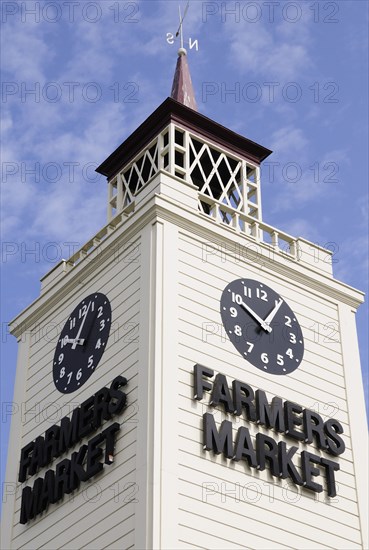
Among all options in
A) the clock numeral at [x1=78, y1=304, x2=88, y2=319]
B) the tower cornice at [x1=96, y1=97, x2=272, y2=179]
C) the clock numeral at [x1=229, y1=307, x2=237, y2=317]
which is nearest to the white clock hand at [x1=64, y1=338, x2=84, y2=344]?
the clock numeral at [x1=78, y1=304, x2=88, y2=319]

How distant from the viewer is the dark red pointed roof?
133 feet

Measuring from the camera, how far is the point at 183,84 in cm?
→ 4125

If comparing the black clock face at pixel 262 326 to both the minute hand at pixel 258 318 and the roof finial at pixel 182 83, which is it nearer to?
the minute hand at pixel 258 318

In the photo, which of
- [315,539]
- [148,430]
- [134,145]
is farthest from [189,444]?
[134,145]

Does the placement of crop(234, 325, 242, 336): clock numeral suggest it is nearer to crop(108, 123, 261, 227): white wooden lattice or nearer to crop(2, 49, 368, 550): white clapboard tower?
crop(2, 49, 368, 550): white clapboard tower

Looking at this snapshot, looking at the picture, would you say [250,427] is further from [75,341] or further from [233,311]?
[75,341]

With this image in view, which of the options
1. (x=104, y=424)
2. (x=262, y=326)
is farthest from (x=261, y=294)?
(x=104, y=424)

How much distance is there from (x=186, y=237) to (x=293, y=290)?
357cm

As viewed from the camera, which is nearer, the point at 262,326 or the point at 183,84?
the point at 262,326

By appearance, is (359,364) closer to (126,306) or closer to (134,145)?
(126,306)

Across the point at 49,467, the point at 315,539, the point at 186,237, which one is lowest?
the point at 315,539

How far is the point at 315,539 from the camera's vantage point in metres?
30.2

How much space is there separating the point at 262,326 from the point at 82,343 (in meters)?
4.56

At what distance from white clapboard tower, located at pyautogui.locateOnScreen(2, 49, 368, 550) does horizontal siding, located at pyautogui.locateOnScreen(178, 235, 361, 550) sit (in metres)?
0.04
